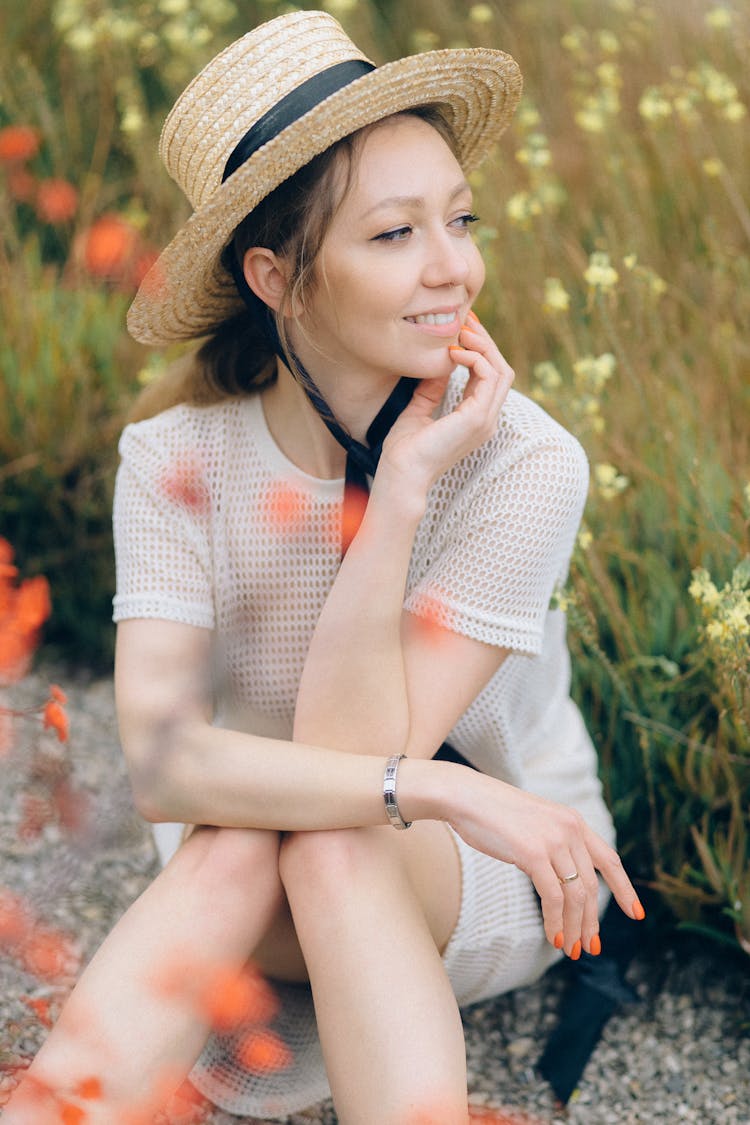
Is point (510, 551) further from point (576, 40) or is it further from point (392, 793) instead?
point (576, 40)

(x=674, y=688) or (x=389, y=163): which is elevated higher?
(x=389, y=163)

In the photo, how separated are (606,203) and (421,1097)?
324cm

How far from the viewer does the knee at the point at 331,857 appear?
188 cm

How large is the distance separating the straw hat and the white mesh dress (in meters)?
0.33

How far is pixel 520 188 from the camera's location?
442 cm

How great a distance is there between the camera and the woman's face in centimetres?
192

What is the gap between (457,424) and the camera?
199 centimetres

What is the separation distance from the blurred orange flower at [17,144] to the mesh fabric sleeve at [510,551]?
128 inches

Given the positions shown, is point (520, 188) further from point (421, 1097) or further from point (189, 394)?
point (421, 1097)

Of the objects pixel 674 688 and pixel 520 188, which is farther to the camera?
pixel 520 188

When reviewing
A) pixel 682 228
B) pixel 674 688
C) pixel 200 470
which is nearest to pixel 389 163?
pixel 200 470

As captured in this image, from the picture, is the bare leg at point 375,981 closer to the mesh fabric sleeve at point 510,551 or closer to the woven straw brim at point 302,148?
the mesh fabric sleeve at point 510,551

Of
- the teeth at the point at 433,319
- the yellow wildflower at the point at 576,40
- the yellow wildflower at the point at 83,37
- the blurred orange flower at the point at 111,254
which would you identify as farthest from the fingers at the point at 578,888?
the yellow wildflower at the point at 83,37

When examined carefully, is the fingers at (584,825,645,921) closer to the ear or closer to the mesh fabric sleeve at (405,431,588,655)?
the mesh fabric sleeve at (405,431,588,655)
